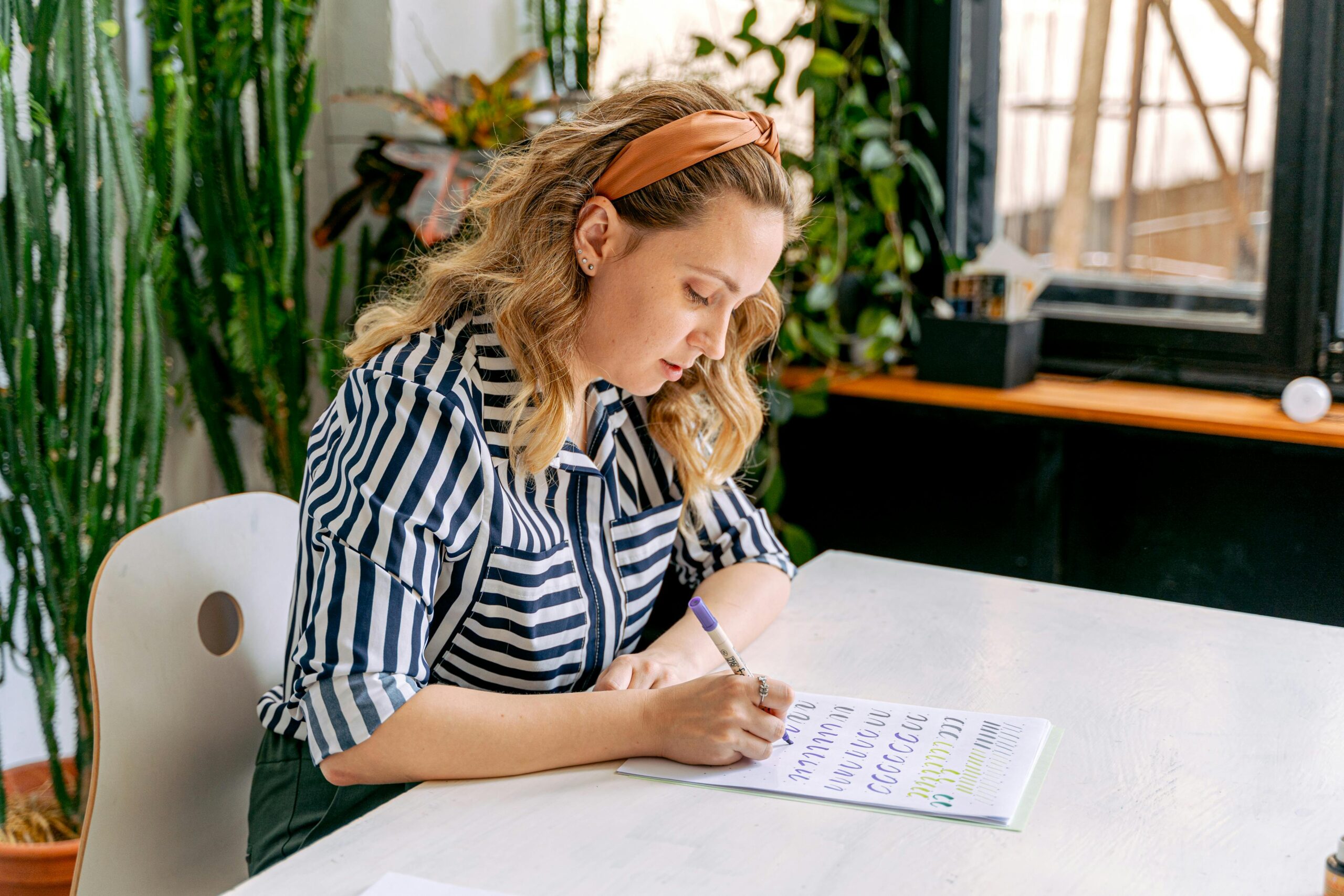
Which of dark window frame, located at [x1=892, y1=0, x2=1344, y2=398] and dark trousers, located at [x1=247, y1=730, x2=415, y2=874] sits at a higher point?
dark window frame, located at [x1=892, y1=0, x2=1344, y2=398]

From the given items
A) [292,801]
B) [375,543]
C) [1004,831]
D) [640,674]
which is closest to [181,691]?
[292,801]

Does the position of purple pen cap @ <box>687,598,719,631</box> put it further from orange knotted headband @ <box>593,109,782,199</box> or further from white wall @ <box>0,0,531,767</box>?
white wall @ <box>0,0,531,767</box>

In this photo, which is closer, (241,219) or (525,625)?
(525,625)

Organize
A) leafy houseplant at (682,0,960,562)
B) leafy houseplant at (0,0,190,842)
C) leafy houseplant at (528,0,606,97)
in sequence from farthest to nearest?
leafy houseplant at (528,0,606,97), leafy houseplant at (682,0,960,562), leafy houseplant at (0,0,190,842)

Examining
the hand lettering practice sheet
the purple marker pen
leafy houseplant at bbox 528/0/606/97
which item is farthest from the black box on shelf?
the purple marker pen

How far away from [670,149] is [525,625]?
1.64 ft

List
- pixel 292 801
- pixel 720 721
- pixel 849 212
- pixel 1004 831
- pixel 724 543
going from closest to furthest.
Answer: pixel 1004 831 < pixel 720 721 < pixel 292 801 < pixel 724 543 < pixel 849 212

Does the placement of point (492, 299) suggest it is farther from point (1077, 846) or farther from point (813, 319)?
point (813, 319)

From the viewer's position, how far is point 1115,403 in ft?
7.34

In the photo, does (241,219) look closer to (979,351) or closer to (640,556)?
(640,556)

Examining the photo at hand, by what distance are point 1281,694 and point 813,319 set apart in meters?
1.43

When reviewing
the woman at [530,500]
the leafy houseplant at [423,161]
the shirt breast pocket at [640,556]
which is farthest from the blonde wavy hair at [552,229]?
the leafy houseplant at [423,161]

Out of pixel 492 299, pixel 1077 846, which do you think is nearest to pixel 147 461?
pixel 492 299

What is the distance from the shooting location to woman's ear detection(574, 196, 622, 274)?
1.25m
